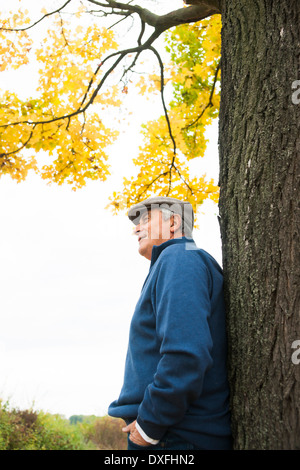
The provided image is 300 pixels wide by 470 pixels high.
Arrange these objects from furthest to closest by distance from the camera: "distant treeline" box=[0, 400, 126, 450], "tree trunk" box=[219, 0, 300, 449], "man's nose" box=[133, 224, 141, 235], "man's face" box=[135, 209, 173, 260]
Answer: "distant treeline" box=[0, 400, 126, 450] < "man's nose" box=[133, 224, 141, 235] < "man's face" box=[135, 209, 173, 260] < "tree trunk" box=[219, 0, 300, 449]

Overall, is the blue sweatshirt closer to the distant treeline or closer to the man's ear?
the man's ear

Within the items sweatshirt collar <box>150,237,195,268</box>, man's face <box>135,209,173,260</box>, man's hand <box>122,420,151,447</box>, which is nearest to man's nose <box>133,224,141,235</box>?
man's face <box>135,209,173,260</box>

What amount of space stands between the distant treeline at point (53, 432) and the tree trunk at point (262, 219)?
7086 mm

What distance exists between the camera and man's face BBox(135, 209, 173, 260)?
8.04ft

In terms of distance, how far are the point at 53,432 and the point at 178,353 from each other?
27.3ft

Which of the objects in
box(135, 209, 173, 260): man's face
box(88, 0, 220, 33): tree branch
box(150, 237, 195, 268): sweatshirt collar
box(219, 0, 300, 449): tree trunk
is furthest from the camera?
box(88, 0, 220, 33): tree branch

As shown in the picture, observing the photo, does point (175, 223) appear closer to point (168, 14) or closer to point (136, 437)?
point (136, 437)

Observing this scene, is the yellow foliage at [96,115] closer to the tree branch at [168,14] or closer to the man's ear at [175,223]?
the tree branch at [168,14]

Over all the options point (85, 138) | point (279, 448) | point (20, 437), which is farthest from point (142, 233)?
point (20, 437)

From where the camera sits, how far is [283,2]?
243 centimetres

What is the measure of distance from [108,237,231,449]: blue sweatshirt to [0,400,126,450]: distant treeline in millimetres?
6854

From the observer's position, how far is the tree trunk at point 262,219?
1.82 m

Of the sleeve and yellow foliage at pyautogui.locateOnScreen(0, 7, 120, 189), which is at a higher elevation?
yellow foliage at pyautogui.locateOnScreen(0, 7, 120, 189)
